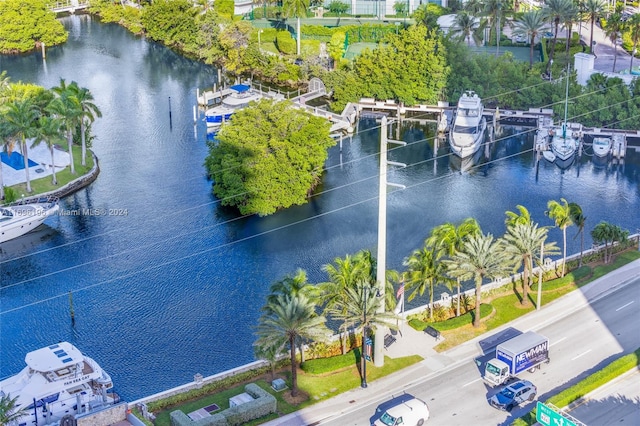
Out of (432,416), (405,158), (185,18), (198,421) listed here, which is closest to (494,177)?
(405,158)

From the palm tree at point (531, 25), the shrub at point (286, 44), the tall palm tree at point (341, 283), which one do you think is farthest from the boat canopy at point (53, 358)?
the shrub at point (286, 44)

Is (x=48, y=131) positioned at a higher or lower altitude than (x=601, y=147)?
higher

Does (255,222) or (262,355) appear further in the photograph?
(255,222)

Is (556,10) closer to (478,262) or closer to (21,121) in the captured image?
(478,262)

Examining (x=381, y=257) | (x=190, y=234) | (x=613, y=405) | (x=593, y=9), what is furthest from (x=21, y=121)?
(x=593, y=9)

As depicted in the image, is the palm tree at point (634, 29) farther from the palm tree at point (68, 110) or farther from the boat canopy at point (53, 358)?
the boat canopy at point (53, 358)

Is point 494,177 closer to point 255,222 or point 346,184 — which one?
point 346,184

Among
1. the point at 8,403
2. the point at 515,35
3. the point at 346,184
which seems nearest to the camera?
the point at 8,403
